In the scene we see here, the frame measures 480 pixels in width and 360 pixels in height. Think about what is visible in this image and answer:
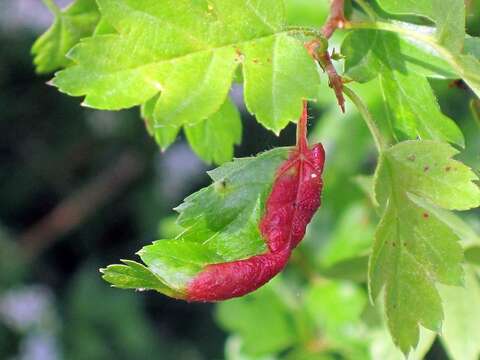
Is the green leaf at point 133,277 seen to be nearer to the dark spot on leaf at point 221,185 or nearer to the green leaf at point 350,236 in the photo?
the dark spot on leaf at point 221,185

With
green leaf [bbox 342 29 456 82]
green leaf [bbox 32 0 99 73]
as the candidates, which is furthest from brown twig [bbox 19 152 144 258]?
green leaf [bbox 342 29 456 82]

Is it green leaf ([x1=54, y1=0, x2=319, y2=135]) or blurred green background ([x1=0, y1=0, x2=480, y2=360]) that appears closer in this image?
green leaf ([x1=54, y1=0, x2=319, y2=135])

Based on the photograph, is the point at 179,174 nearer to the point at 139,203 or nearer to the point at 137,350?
the point at 139,203

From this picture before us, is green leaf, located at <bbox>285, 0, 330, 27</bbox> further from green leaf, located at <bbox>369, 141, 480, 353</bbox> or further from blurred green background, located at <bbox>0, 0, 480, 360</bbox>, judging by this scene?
blurred green background, located at <bbox>0, 0, 480, 360</bbox>

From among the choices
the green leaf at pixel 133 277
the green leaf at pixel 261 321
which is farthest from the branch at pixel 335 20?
the green leaf at pixel 261 321

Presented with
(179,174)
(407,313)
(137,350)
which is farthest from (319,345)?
(179,174)

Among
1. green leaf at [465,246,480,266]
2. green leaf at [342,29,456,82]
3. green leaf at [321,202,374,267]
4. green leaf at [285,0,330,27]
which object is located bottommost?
green leaf at [321,202,374,267]
